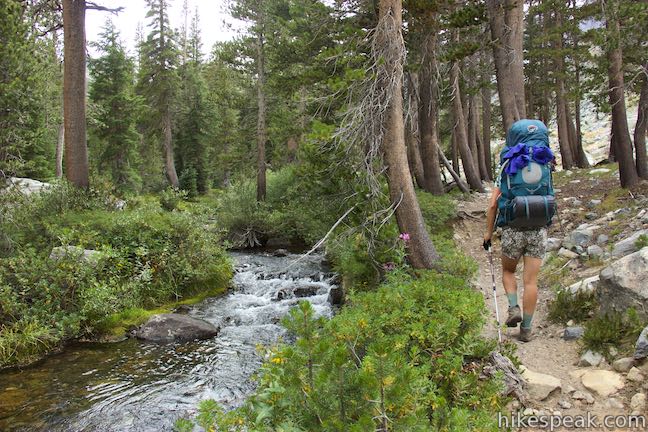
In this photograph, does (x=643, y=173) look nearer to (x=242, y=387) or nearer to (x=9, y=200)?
(x=242, y=387)

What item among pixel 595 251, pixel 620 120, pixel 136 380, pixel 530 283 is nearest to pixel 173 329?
pixel 136 380

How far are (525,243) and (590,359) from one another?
3.93ft

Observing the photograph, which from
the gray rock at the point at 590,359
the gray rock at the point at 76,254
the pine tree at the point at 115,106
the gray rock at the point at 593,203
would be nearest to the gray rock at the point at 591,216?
the gray rock at the point at 593,203

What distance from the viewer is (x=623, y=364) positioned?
368 cm

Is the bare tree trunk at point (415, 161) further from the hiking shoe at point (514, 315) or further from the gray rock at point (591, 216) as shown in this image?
the hiking shoe at point (514, 315)

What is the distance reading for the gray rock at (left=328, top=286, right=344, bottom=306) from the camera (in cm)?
935

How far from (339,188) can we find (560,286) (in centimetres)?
424

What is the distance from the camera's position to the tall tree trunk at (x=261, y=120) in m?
20.1

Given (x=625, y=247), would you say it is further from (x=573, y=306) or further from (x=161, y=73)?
(x=161, y=73)

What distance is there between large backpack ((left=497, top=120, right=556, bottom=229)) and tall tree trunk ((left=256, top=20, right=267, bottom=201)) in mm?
16035

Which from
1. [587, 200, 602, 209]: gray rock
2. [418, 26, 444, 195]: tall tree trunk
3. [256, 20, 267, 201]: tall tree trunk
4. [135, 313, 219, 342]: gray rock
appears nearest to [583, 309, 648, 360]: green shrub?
[135, 313, 219, 342]: gray rock

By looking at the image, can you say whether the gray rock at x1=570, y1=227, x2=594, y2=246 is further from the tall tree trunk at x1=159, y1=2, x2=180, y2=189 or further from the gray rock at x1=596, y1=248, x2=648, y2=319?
the tall tree trunk at x1=159, y1=2, x2=180, y2=189

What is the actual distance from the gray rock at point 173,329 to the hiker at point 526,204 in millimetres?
5305

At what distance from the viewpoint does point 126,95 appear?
85.9ft
